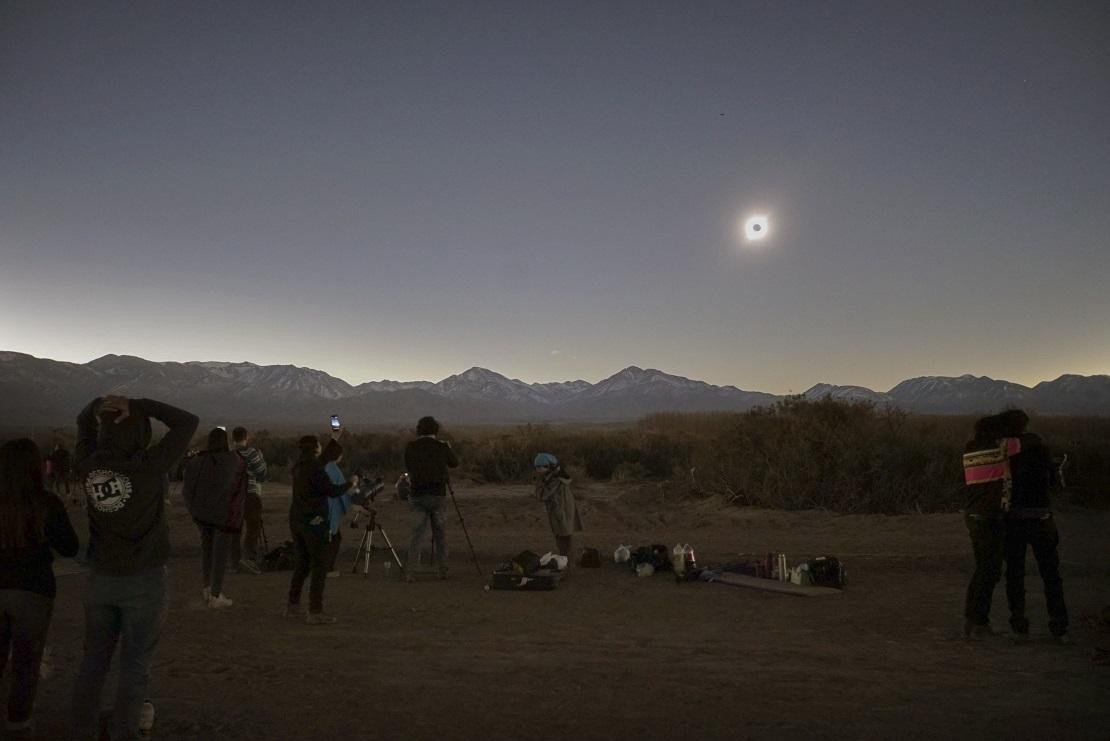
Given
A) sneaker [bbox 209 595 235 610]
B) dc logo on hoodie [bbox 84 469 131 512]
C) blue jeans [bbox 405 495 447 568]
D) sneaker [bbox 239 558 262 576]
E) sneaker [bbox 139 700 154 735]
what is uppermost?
dc logo on hoodie [bbox 84 469 131 512]

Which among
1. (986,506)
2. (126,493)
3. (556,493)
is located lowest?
(556,493)

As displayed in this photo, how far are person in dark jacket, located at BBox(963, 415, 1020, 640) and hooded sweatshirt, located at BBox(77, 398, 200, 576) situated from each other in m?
6.64

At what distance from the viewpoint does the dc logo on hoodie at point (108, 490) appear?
4.34 meters

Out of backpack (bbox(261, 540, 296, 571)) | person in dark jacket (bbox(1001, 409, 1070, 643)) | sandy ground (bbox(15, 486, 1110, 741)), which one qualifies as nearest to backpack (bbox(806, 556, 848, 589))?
sandy ground (bbox(15, 486, 1110, 741))

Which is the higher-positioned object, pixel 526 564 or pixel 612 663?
pixel 526 564

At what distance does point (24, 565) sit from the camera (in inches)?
181

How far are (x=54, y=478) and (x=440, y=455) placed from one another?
47.4 ft

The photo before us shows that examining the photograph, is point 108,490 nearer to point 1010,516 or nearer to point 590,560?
point 1010,516

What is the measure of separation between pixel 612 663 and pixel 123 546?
406cm

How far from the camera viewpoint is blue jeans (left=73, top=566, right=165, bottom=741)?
4387 millimetres

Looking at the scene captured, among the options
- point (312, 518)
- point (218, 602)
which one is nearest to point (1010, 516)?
point (312, 518)

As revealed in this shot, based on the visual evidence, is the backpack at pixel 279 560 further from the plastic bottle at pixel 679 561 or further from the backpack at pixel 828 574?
the backpack at pixel 828 574

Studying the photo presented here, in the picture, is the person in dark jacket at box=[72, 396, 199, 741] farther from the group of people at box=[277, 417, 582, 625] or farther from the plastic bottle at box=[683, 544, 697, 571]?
the plastic bottle at box=[683, 544, 697, 571]

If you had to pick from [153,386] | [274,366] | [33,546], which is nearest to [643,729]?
[33,546]
